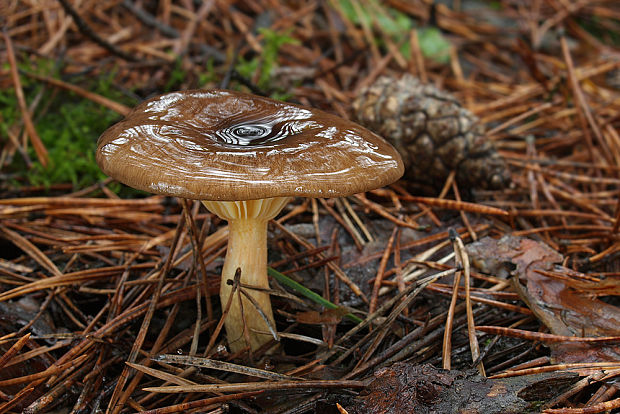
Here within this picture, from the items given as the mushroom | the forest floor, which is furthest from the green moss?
the mushroom

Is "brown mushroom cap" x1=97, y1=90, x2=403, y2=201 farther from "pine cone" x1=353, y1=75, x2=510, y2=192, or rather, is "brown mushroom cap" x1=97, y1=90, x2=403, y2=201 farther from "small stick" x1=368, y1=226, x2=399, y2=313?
"pine cone" x1=353, y1=75, x2=510, y2=192

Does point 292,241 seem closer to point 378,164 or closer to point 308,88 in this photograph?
point 378,164

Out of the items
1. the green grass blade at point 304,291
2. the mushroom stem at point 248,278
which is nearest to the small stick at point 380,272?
the green grass blade at point 304,291

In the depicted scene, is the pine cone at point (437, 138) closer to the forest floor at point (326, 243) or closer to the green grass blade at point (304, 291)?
the forest floor at point (326, 243)

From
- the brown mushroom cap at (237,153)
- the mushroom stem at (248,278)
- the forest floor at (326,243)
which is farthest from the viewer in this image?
the mushroom stem at (248,278)

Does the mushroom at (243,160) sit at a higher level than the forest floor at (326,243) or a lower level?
higher

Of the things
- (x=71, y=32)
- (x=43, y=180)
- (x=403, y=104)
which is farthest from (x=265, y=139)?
(x=71, y=32)
